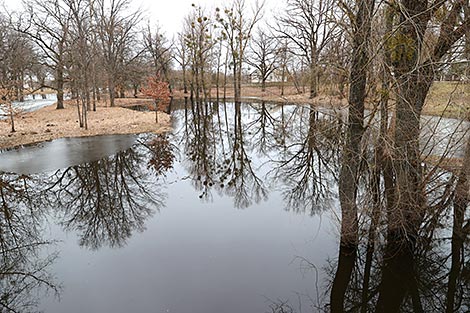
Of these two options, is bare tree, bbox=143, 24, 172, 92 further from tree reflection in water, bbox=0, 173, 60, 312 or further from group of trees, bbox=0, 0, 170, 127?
tree reflection in water, bbox=0, 173, 60, 312

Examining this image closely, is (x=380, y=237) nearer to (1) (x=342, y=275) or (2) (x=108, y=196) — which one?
(1) (x=342, y=275)

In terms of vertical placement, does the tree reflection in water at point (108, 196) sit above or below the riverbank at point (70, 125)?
below

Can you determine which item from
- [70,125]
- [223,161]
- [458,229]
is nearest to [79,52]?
[70,125]

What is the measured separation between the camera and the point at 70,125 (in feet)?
62.4

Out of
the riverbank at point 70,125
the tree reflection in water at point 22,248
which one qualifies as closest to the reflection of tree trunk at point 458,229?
the tree reflection in water at point 22,248

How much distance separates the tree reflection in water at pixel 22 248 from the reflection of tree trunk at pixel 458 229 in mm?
6686

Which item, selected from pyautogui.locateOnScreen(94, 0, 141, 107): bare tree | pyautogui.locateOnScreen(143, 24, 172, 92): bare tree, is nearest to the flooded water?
pyautogui.locateOnScreen(94, 0, 141, 107): bare tree

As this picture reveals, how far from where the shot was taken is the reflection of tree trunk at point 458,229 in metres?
5.22

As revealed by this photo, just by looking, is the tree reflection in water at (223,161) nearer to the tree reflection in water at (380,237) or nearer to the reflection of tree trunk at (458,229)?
the tree reflection in water at (380,237)

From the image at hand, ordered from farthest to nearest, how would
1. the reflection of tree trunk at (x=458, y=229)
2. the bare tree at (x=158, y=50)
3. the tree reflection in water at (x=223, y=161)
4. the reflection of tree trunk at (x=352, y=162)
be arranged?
1. the bare tree at (x=158, y=50)
2. the tree reflection in water at (x=223, y=161)
3. the reflection of tree trunk at (x=458, y=229)
4. the reflection of tree trunk at (x=352, y=162)

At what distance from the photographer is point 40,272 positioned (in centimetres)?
557

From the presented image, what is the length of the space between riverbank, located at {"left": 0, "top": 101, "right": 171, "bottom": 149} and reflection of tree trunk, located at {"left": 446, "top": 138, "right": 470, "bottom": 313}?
15610 millimetres

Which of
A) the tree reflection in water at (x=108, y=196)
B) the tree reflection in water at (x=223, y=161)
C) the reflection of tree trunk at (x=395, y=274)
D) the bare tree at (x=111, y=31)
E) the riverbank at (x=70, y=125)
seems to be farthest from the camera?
the bare tree at (x=111, y=31)

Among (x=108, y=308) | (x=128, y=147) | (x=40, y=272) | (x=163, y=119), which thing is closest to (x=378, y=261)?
(x=108, y=308)
